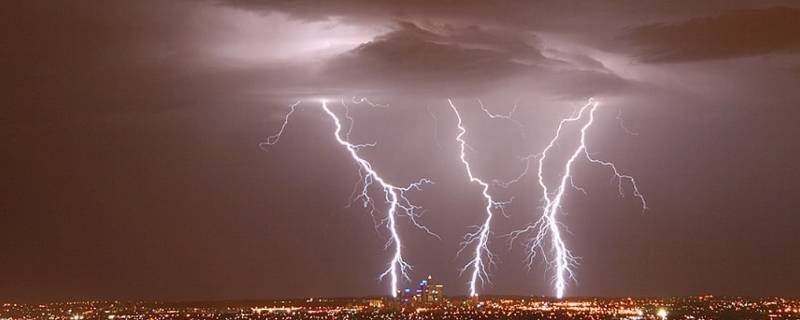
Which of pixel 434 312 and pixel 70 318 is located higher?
pixel 434 312

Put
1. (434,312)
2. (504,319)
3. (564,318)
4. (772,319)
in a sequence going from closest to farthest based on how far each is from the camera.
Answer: (772,319) < (504,319) < (564,318) < (434,312)

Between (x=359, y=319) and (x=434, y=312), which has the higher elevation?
(x=434, y=312)

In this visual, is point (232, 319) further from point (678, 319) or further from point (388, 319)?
point (678, 319)

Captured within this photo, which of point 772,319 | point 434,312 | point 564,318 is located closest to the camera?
point 772,319

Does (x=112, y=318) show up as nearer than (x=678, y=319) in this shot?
No

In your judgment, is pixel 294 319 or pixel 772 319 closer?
pixel 772 319

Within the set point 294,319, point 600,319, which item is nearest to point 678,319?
point 600,319

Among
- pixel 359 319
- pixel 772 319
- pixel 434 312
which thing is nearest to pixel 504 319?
pixel 359 319

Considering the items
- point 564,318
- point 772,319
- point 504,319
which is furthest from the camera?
point 564,318

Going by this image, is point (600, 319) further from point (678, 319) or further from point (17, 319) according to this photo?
point (17, 319)
